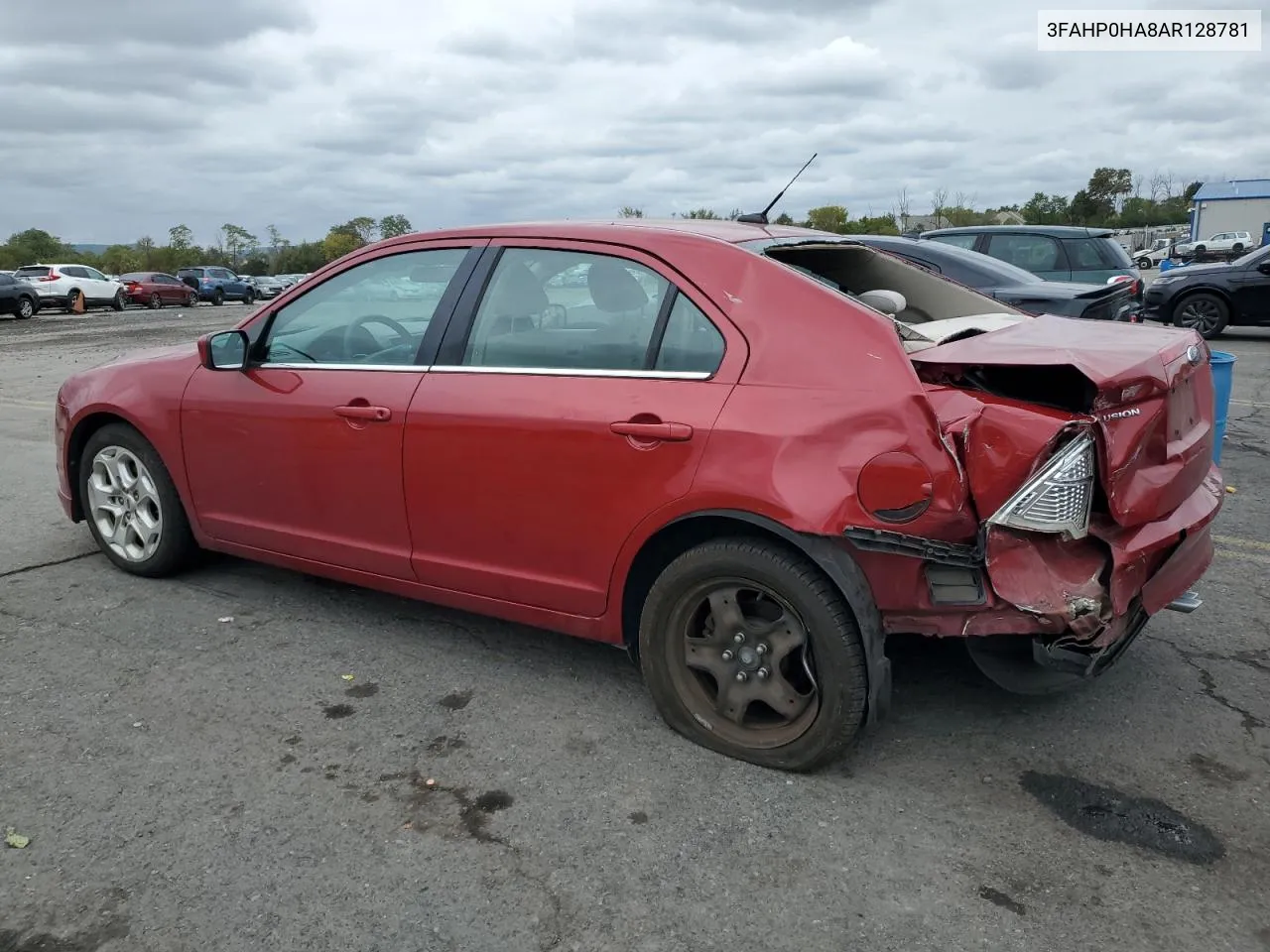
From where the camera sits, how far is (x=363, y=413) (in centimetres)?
373

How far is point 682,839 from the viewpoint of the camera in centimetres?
273

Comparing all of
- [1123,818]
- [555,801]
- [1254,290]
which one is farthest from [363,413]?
[1254,290]

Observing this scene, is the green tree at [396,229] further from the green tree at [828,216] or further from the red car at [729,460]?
the green tree at [828,216]

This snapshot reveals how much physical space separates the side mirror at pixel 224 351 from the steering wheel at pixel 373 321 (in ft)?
1.62

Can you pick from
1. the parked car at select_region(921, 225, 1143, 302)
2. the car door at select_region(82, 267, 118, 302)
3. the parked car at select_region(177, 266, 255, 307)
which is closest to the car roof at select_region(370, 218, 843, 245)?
the parked car at select_region(921, 225, 1143, 302)

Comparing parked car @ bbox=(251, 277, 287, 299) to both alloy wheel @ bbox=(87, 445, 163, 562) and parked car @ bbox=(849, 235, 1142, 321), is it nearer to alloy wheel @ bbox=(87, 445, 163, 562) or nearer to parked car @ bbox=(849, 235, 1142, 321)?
parked car @ bbox=(849, 235, 1142, 321)

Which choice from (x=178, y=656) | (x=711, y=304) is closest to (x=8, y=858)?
(x=178, y=656)

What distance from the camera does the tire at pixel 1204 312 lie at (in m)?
15.0

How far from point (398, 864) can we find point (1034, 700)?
2.22m

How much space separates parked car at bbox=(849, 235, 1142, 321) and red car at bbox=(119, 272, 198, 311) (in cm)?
3374

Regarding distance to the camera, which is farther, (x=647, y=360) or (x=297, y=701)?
(x=297, y=701)

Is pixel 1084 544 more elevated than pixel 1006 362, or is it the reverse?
pixel 1006 362

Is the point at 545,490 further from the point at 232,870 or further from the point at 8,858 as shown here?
the point at 8,858

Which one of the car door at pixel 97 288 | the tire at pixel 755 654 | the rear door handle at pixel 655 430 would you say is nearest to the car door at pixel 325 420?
the rear door handle at pixel 655 430
